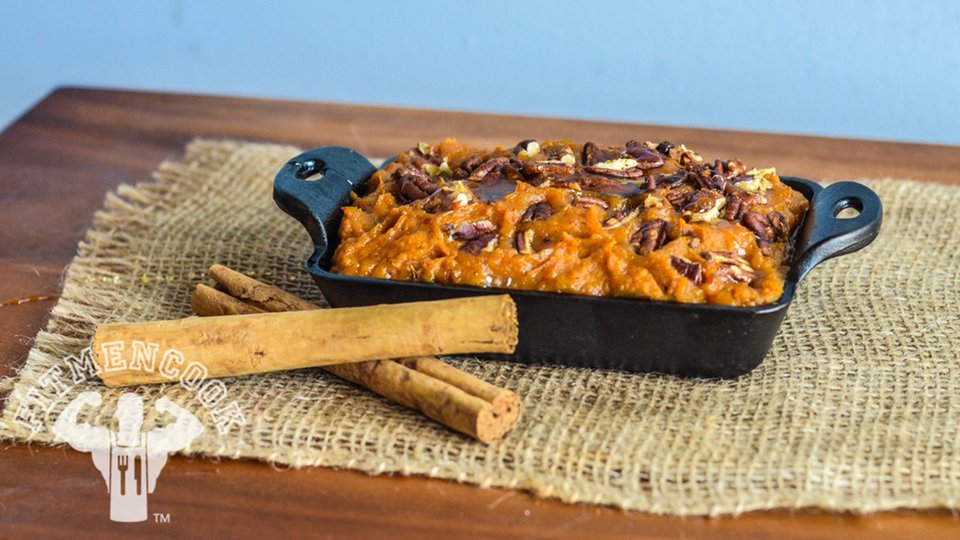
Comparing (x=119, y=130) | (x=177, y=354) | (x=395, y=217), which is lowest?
(x=119, y=130)

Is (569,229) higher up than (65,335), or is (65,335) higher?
(569,229)

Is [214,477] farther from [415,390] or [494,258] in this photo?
[494,258]

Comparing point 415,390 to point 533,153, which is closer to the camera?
point 415,390

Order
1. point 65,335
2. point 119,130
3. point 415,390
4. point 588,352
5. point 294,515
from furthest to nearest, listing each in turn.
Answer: point 119,130 → point 65,335 → point 588,352 → point 415,390 → point 294,515

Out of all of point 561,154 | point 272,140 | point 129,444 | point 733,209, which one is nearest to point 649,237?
point 733,209

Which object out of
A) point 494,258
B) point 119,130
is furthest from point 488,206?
point 119,130

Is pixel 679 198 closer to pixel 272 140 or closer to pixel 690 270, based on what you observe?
pixel 690 270

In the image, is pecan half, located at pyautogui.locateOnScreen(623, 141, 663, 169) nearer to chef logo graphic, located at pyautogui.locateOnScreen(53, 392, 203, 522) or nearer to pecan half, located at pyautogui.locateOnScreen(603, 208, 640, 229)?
pecan half, located at pyautogui.locateOnScreen(603, 208, 640, 229)
